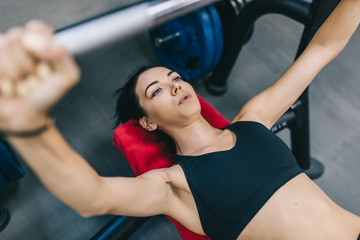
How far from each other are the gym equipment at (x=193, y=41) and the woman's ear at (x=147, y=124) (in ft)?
1.49

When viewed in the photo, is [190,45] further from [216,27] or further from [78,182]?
[78,182]

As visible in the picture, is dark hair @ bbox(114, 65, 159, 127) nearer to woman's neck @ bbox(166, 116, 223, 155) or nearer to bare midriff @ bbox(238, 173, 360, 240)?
woman's neck @ bbox(166, 116, 223, 155)

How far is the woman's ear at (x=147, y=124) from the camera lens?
106cm

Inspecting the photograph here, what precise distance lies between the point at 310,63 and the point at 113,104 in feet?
3.69

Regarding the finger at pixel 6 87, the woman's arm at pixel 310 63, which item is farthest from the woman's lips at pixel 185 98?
the finger at pixel 6 87

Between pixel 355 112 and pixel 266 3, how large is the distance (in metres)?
1.03

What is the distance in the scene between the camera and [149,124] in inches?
42.0

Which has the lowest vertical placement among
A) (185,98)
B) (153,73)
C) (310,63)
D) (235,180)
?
(235,180)

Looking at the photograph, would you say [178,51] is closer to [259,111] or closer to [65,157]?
[259,111]

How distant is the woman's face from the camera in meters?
0.94

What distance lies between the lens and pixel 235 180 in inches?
33.9

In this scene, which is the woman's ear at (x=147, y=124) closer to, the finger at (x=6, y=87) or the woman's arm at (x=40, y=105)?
the woman's arm at (x=40, y=105)

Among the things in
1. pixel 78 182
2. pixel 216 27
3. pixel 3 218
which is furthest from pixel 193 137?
pixel 3 218

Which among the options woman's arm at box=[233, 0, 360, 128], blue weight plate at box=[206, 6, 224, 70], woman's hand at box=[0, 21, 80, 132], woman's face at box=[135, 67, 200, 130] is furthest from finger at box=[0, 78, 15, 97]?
blue weight plate at box=[206, 6, 224, 70]
